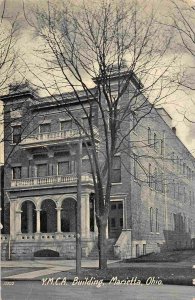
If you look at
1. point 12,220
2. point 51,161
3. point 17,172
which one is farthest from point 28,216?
point 51,161

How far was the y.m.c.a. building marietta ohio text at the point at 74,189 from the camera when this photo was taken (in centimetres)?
1695

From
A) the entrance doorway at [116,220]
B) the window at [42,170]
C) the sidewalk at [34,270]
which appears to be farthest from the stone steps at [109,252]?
the window at [42,170]

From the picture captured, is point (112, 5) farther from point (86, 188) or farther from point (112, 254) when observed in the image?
point (86, 188)

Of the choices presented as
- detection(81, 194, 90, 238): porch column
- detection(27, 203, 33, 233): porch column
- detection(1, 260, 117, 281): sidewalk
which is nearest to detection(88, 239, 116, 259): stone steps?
detection(81, 194, 90, 238): porch column

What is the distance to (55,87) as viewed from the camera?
42.5 feet

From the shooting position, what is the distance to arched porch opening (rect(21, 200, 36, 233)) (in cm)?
2298

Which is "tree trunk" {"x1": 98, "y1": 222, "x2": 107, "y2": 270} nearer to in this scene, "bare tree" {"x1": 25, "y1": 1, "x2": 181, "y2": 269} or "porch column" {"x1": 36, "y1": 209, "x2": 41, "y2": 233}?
"bare tree" {"x1": 25, "y1": 1, "x2": 181, "y2": 269}

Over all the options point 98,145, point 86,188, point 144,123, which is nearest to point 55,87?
point 98,145

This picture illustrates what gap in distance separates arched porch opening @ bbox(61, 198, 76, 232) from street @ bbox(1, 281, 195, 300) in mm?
10884

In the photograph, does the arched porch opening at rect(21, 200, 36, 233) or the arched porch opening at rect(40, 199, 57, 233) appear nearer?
the arched porch opening at rect(21, 200, 36, 233)

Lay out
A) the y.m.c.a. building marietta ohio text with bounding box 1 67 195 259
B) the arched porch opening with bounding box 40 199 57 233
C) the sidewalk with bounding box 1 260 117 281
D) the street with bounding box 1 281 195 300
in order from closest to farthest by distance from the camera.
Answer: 1. the street with bounding box 1 281 195 300
2. the sidewalk with bounding box 1 260 117 281
3. the y.m.c.a. building marietta ohio text with bounding box 1 67 195 259
4. the arched porch opening with bounding box 40 199 57 233

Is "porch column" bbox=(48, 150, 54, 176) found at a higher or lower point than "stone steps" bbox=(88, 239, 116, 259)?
higher

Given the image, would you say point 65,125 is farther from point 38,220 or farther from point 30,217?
point 30,217

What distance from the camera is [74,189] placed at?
22844 mm
